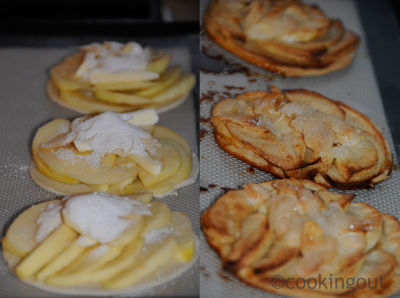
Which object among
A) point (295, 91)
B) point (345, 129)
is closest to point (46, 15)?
point (295, 91)

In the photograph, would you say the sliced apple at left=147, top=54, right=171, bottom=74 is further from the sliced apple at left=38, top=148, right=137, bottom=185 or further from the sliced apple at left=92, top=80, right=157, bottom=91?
the sliced apple at left=38, top=148, right=137, bottom=185

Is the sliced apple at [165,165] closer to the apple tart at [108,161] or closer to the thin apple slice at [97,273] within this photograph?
the apple tart at [108,161]

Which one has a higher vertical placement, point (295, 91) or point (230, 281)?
point (295, 91)

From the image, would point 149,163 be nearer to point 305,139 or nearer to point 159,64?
point 305,139

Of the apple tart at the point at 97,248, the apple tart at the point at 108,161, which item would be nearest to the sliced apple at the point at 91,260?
the apple tart at the point at 97,248

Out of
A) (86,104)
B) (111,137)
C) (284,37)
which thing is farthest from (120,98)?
(284,37)

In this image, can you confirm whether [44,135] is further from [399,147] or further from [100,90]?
[399,147]
